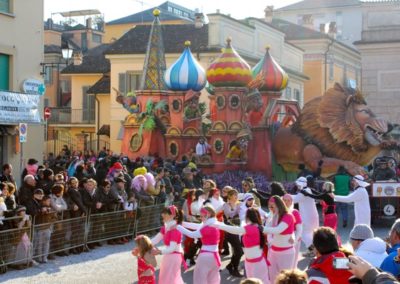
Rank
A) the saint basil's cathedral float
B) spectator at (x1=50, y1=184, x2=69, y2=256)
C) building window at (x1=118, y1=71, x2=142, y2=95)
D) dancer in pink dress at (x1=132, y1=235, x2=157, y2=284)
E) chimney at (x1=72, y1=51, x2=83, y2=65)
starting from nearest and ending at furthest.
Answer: dancer in pink dress at (x1=132, y1=235, x2=157, y2=284) → spectator at (x1=50, y1=184, x2=69, y2=256) → the saint basil's cathedral float → building window at (x1=118, y1=71, x2=142, y2=95) → chimney at (x1=72, y1=51, x2=83, y2=65)

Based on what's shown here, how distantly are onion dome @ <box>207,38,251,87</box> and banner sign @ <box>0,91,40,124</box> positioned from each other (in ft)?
20.0

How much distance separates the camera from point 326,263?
7.02 meters

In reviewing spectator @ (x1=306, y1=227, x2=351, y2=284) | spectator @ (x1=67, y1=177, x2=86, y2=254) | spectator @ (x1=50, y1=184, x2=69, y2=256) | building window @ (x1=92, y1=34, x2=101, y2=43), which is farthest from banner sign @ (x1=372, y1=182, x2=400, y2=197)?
building window @ (x1=92, y1=34, x2=101, y2=43)

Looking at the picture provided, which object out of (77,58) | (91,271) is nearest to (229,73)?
(91,271)

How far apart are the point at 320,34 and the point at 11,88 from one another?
108ft

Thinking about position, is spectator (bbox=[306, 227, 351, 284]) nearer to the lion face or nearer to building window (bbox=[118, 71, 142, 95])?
the lion face

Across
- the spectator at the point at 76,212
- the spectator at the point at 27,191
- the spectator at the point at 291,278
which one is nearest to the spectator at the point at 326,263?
the spectator at the point at 291,278

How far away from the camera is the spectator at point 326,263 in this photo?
6.98m

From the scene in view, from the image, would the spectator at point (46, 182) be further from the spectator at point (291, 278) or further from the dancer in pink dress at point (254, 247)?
the spectator at point (291, 278)

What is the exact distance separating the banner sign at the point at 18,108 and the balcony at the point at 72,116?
21.0m

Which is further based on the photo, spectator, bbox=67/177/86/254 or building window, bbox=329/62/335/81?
building window, bbox=329/62/335/81

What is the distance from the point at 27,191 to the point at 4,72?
9983 mm

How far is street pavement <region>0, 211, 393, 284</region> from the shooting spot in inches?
507

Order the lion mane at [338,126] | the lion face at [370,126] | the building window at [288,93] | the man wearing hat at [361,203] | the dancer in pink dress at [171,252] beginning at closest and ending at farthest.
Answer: the dancer in pink dress at [171,252], the man wearing hat at [361,203], the lion face at [370,126], the lion mane at [338,126], the building window at [288,93]
